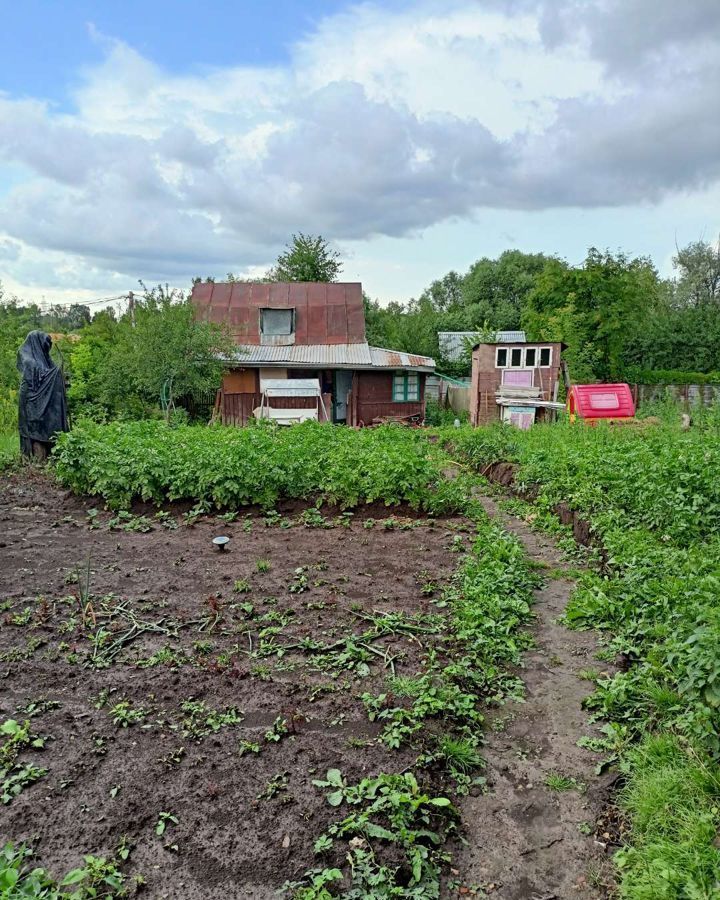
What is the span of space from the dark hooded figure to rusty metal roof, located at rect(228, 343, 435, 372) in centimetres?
744

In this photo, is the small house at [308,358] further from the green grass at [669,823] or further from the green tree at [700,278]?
the green tree at [700,278]

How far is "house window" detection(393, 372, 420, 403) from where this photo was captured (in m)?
19.2

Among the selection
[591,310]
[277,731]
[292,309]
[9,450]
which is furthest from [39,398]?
[591,310]

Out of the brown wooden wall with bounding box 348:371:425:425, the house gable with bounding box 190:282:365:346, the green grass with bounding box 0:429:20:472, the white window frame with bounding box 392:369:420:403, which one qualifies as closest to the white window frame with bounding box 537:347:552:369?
the white window frame with bounding box 392:369:420:403

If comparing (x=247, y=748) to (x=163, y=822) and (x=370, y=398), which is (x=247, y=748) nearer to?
(x=163, y=822)

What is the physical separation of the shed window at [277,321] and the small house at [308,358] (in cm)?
3

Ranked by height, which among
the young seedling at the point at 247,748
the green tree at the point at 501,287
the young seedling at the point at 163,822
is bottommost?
the young seedling at the point at 163,822

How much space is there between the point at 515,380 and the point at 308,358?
6.21m

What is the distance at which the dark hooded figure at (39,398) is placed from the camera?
9.56m

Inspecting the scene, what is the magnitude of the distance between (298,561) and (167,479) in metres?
2.46

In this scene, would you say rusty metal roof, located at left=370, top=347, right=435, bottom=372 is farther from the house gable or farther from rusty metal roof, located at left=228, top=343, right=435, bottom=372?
the house gable

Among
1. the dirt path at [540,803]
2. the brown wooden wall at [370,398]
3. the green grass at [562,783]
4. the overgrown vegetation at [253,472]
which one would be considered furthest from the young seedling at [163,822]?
the brown wooden wall at [370,398]

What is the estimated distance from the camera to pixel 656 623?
382 centimetres

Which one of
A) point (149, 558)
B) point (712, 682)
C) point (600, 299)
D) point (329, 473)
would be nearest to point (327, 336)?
point (600, 299)
